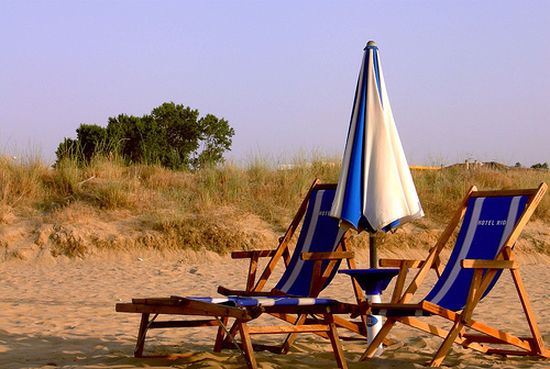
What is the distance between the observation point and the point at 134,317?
616 centimetres

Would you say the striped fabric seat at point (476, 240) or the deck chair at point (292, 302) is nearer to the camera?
the deck chair at point (292, 302)

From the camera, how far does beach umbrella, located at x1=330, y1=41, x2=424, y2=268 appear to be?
4715mm

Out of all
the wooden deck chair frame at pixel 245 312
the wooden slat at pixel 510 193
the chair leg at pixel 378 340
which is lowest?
the chair leg at pixel 378 340

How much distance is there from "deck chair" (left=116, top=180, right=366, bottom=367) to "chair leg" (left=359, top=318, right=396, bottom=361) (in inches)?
8.4

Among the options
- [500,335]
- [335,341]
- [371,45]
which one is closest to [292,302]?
A: [335,341]

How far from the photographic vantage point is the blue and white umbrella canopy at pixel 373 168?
4.71 metres

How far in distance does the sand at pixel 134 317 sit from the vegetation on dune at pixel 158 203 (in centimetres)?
35

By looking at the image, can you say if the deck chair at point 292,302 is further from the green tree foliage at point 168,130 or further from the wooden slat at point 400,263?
the green tree foliage at point 168,130

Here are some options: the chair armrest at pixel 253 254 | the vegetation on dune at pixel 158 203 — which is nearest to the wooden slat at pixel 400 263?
the chair armrest at pixel 253 254

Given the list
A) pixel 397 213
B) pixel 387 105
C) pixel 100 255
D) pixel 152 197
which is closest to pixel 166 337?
pixel 397 213

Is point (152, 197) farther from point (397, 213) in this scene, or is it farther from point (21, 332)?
point (397, 213)

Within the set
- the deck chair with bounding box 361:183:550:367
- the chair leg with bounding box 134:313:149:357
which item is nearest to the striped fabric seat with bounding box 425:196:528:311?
the deck chair with bounding box 361:183:550:367

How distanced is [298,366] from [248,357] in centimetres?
70

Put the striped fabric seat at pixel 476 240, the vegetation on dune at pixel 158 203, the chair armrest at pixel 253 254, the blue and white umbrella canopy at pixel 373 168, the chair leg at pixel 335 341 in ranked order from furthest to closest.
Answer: the vegetation on dune at pixel 158 203, the chair armrest at pixel 253 254, the blue and white umbrella canopy at pixel 373 168, the striped fabric seat at pixel 476 240, the chair leg at pixel 335 341
